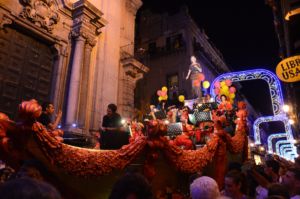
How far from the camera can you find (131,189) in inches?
80.4

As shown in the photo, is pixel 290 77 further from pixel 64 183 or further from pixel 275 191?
pixel 64 183

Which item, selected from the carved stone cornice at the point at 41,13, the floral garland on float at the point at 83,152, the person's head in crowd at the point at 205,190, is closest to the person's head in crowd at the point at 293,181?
the person's head in crowd at the point at 205,190

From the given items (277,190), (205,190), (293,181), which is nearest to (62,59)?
(205,190)

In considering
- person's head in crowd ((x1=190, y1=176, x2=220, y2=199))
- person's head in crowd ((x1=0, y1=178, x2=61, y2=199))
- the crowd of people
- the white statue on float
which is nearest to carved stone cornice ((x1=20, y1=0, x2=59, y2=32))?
the crowd of people

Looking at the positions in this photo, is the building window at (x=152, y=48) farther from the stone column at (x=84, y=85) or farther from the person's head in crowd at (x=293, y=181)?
the person's head in crowd at (x=293, y=181)

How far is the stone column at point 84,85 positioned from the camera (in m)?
11.6

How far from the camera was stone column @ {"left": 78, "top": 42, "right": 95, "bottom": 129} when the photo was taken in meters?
11.6

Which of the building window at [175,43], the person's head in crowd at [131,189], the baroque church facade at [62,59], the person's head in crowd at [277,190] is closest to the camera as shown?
the person's head in crowd at [131,189]

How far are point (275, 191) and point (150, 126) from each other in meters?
3.05

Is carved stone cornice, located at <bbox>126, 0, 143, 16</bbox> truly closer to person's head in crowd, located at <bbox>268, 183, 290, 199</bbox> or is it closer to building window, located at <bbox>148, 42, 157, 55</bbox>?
building window, located at <bbox>148, 42, 157, 55</bbox>

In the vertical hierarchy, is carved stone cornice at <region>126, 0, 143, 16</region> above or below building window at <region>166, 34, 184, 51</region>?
below

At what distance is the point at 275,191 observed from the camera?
3381mm

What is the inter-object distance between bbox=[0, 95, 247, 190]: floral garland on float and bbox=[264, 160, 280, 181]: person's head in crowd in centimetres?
196

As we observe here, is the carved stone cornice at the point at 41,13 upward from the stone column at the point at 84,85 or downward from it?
upward
